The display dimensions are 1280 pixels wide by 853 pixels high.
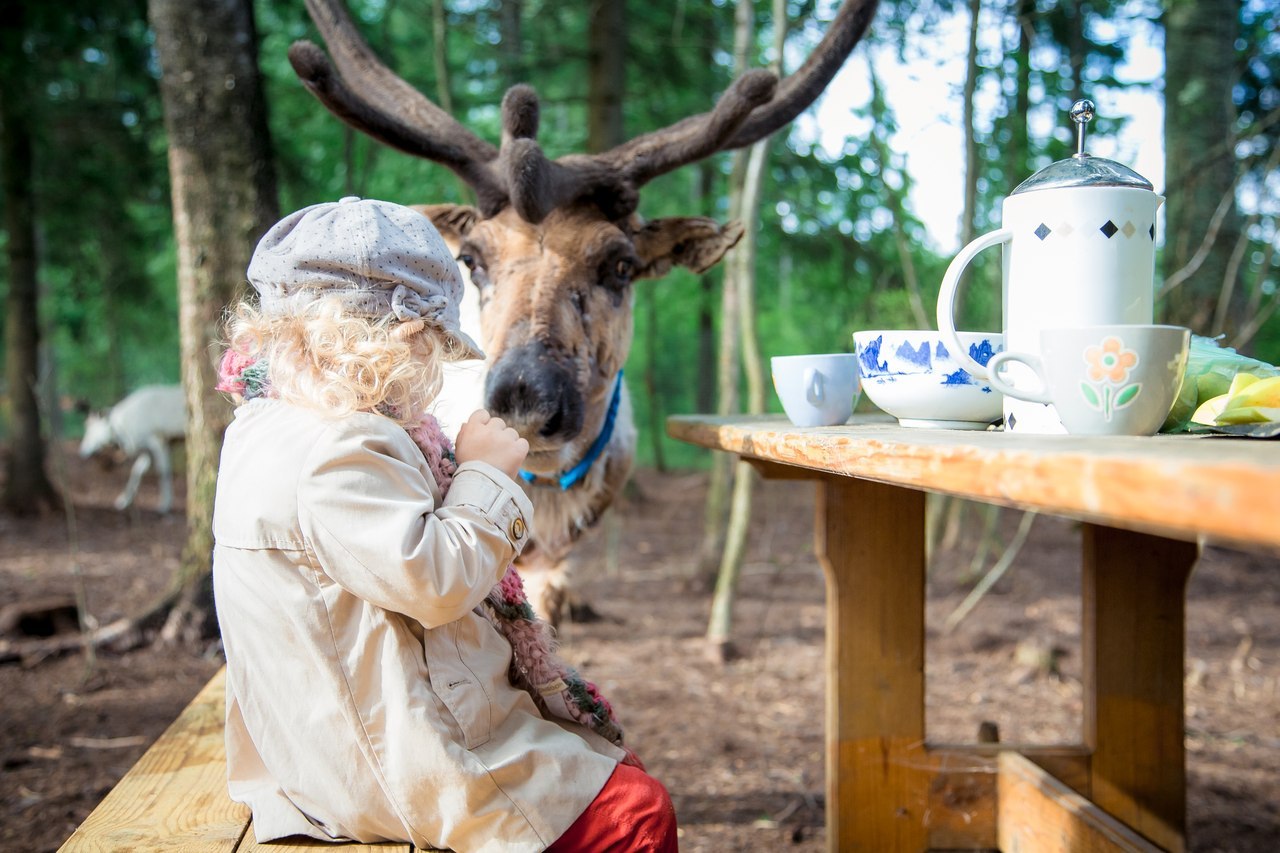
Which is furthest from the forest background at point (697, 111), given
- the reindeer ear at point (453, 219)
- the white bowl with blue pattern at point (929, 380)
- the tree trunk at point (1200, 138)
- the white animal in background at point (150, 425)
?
the white bowl with blue pattern at point (929, 380)

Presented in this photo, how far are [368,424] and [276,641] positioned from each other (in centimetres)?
41

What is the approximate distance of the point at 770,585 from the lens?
24.3 feet

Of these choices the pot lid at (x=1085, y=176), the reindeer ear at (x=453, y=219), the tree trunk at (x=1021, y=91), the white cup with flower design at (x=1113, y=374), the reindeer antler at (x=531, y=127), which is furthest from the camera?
the tree trunk at (x=1021, y=91)

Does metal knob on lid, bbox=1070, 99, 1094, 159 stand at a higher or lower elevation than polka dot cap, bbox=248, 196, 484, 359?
higher

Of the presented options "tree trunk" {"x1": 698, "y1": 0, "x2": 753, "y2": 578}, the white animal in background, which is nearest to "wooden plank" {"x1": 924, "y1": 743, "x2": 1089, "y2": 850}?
"tree trunk" {"x1": 698, "y1": 0, "x2": 753, "y2": 578}

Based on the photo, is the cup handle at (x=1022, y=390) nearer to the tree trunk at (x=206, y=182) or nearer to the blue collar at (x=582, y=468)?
the blue collar at (x=582, y=468)

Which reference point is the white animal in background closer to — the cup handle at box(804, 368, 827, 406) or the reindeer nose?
the reindeer nose

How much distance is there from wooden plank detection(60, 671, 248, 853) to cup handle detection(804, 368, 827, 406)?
1332mm

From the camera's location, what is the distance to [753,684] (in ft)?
16.5

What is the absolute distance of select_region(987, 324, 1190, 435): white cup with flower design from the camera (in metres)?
1.17

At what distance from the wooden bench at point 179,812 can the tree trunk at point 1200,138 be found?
6.95 m

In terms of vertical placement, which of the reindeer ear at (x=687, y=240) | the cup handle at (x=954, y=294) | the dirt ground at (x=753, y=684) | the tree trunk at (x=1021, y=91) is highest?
the tree trunk at (x=1021, y=91)

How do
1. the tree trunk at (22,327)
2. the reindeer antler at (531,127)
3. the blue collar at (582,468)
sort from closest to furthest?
the reindeer antler at (531,127)
the blue collar at (582,468)
the tree trunk at (22,327)

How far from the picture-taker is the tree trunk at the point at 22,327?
30.7 feet
